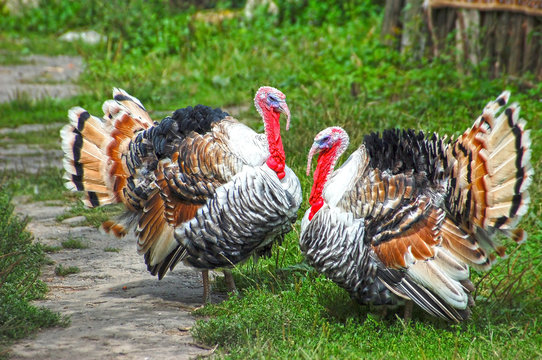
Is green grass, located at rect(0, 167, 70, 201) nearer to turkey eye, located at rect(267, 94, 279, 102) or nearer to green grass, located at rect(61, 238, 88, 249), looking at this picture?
green grass, located at rect(61, 238, 88, 249)

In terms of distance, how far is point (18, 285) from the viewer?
464 cm

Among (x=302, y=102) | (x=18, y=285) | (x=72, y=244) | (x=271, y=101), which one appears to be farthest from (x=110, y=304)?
(x=302, y=102)

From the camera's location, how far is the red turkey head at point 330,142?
4.54 metres

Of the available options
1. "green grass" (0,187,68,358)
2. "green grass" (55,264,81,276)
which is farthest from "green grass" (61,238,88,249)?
"green grass" (55,264,81,276)

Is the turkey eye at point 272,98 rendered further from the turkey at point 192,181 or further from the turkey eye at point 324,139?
the turkey eye at point 324,139

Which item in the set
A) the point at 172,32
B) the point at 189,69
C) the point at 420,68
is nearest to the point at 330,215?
the point at 420,68

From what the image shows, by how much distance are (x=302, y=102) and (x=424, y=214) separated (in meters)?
4.21

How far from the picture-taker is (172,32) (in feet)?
40.6

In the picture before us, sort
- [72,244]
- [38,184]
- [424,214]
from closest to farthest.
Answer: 1. [424,214]
2. [72,244]
3. [38,184]

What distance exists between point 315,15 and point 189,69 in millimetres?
3513

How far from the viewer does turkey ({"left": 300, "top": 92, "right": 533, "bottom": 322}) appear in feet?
13.3

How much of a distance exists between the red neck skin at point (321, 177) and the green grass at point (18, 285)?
5.33 ft

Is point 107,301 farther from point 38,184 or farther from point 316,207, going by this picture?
point 38,184

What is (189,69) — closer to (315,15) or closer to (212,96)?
(212,96)
